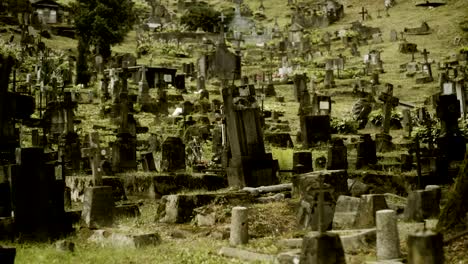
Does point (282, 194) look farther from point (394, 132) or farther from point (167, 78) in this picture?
point (167, 78)

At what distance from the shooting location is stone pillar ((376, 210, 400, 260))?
289 inches

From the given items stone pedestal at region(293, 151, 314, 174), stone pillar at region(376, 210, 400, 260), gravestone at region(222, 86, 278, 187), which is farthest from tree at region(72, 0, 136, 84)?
stone pillar at region(376, 210, 400, 260)

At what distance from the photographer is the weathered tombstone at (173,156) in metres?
15.6

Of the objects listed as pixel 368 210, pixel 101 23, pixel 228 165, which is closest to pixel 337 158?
pixel 228 165

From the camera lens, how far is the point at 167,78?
38.7 metres

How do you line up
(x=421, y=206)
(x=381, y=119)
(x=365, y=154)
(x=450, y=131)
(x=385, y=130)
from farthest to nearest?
(x=381, y=119) < (x=385, y=130) < (x=450, y=131) < (x=365, y=154) < (x=421, y=206)

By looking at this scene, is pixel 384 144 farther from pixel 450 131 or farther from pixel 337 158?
pixel 337 158

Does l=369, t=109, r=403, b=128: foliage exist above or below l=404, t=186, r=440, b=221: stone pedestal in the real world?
above

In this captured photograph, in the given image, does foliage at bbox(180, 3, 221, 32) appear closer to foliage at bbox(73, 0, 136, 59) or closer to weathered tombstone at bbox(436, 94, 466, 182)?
foliage at bbox(73, 0, 136, 59)

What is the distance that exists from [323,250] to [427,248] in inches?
51.2

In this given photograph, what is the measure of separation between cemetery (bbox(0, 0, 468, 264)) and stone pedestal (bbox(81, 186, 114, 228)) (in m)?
0.02

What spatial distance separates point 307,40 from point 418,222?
49.4 meters

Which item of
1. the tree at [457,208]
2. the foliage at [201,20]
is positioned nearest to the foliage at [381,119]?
the tree at [457,208]

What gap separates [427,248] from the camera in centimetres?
561
